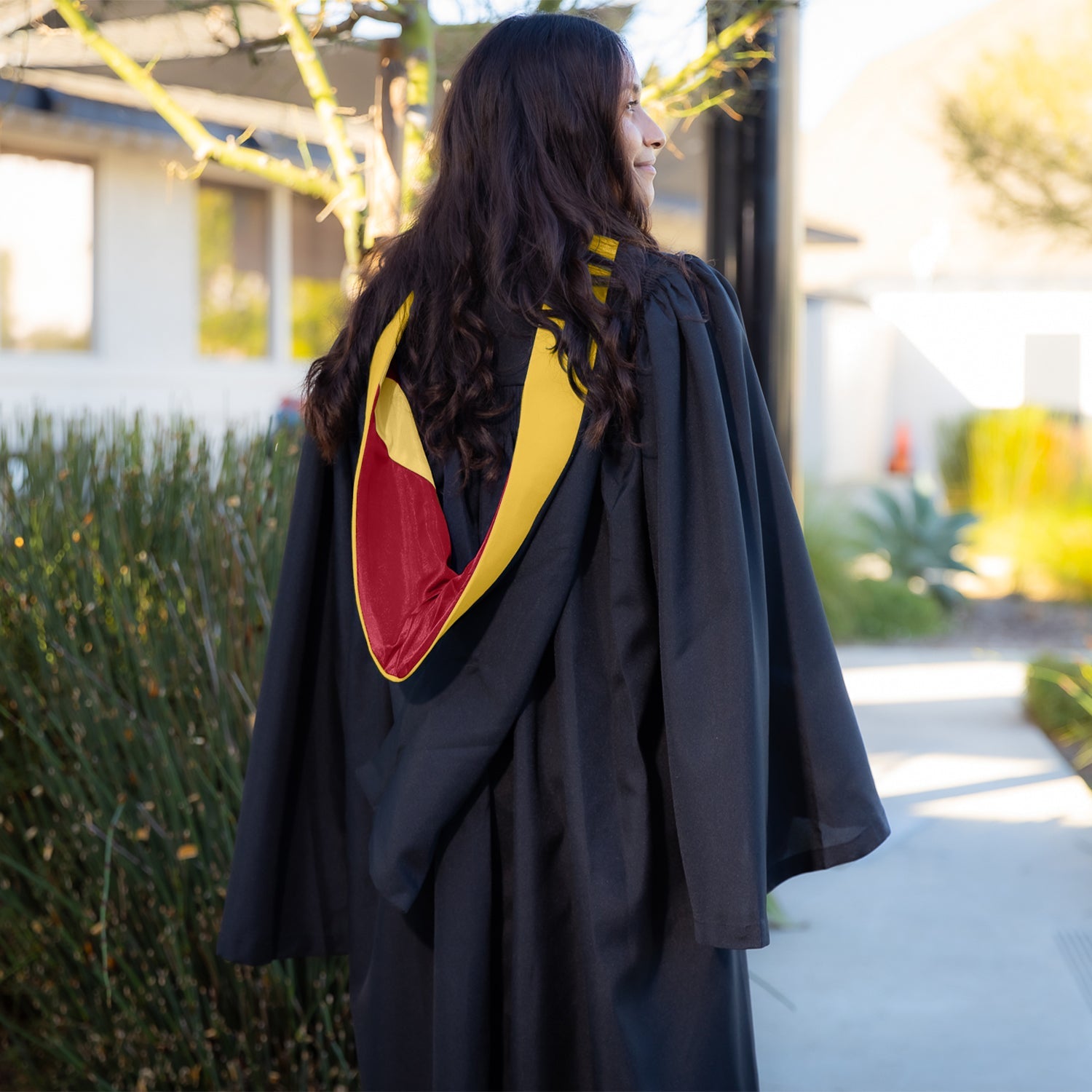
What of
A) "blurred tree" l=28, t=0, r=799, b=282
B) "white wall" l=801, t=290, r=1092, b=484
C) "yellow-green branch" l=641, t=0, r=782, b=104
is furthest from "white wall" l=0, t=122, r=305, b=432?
"white wall" l=801, t=290, r=1092, b=484

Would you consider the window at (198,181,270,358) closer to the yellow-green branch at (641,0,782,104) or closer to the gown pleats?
the yellow-green branch at (641,0,782,104)

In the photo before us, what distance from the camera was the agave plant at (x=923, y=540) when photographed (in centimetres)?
808

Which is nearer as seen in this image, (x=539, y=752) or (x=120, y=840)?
(x=539, y=752)

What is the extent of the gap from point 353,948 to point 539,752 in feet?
1.70

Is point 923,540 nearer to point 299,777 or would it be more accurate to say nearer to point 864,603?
point 864,603

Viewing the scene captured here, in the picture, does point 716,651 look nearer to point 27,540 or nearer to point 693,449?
point 693,449

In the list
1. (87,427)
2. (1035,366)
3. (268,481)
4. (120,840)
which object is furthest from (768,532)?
(1035,366)

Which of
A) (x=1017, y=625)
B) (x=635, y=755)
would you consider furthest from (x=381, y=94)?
(x=1017, y=625)

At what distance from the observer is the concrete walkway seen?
2.53 m

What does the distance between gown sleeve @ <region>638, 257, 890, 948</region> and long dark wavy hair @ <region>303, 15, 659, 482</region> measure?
0.25 feet

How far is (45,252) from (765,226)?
7.74 metres

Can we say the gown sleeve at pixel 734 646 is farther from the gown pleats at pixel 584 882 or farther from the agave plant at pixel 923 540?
the agave plant at pixel 923 540

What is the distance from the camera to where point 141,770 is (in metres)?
2.41

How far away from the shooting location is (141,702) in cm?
248
